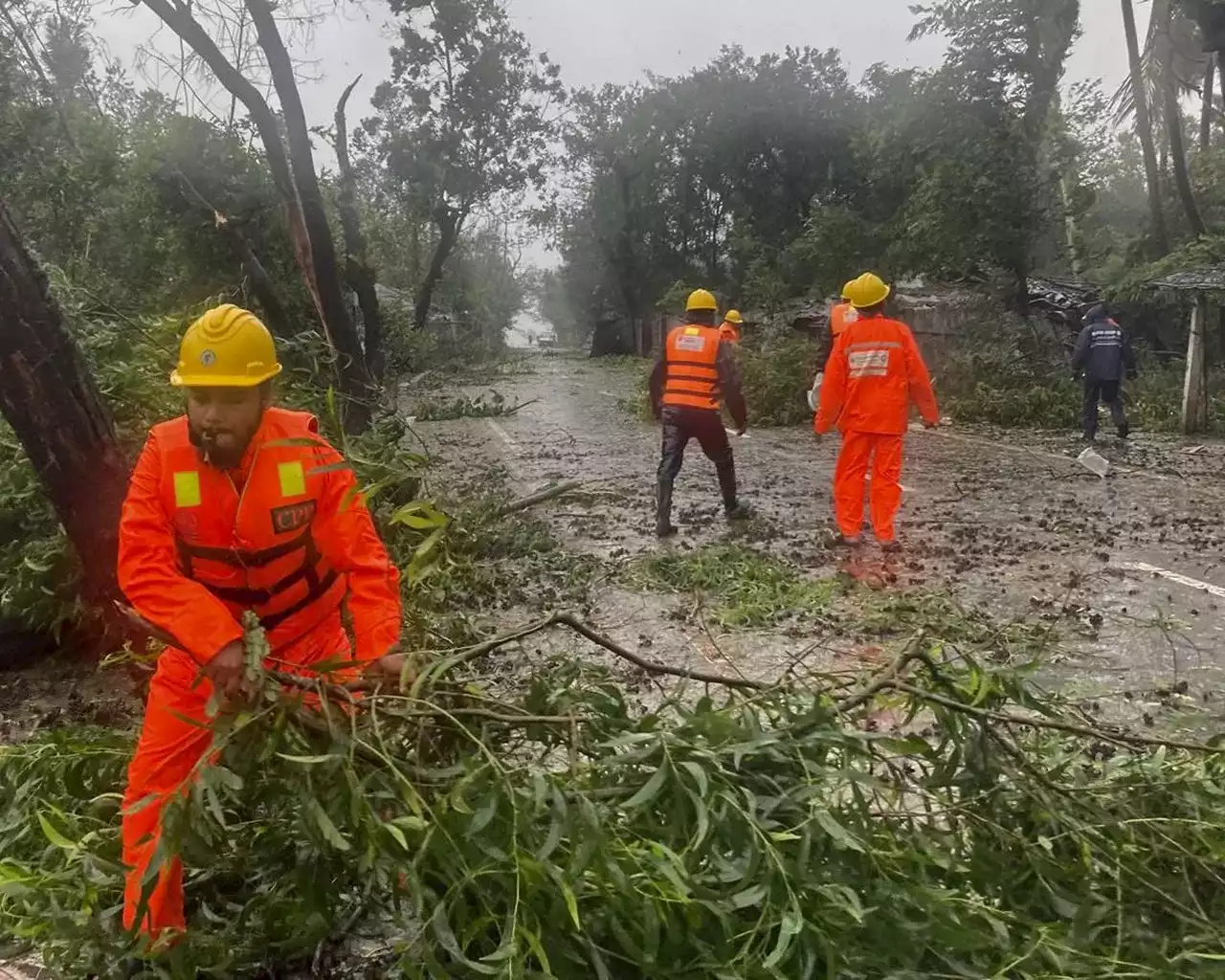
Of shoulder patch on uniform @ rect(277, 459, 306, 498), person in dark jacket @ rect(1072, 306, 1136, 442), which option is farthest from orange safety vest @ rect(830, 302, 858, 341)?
Result: shoulder patch on uniform @ rect(277, 459, 306, 498)

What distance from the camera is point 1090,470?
11.3 meters

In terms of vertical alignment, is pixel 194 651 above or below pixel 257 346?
below

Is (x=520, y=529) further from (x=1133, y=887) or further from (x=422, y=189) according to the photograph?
(x=422, y=189)

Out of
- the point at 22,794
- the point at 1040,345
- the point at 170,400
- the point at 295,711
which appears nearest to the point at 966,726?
the point at 295,711

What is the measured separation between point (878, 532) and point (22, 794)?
576 cm

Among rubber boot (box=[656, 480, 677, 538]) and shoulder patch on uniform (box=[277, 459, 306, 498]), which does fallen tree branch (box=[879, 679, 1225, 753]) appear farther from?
rubber boot (box=[656, 480, 677, 538])

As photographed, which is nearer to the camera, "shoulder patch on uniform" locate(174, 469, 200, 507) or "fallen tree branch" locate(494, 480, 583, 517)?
"shoulder patch on uniform" locate(174, 469, 200, 507)

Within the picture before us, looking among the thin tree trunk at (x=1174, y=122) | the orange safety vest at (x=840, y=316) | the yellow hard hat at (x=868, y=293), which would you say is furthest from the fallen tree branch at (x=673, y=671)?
the thin tree trunk at (x=1174, y=122)

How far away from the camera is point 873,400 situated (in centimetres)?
740

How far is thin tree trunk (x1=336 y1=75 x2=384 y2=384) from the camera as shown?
1602 centimetres

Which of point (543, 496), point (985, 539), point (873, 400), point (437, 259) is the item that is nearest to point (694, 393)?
point (873, 400)

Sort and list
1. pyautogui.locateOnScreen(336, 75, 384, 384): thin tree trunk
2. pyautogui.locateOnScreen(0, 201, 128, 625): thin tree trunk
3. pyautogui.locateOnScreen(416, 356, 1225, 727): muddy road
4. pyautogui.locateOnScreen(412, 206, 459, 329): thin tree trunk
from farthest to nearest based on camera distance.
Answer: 1. pyautogui.locateOnScreen(412, 206, 459, 329): thin tree trunk
2. pyautogui.locateOnScreen(336, 75, 384, 384): thin tree trunk
3. pyautogui.locateOnScreen(416, 356, 1225, 727): muddy road
4. pyautogui.locateOnScreen(0, 201, 128, 625): thin tree trunk

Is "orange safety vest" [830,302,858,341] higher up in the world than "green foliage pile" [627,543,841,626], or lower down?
higher up

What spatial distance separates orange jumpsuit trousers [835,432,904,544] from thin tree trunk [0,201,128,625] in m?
4.82
